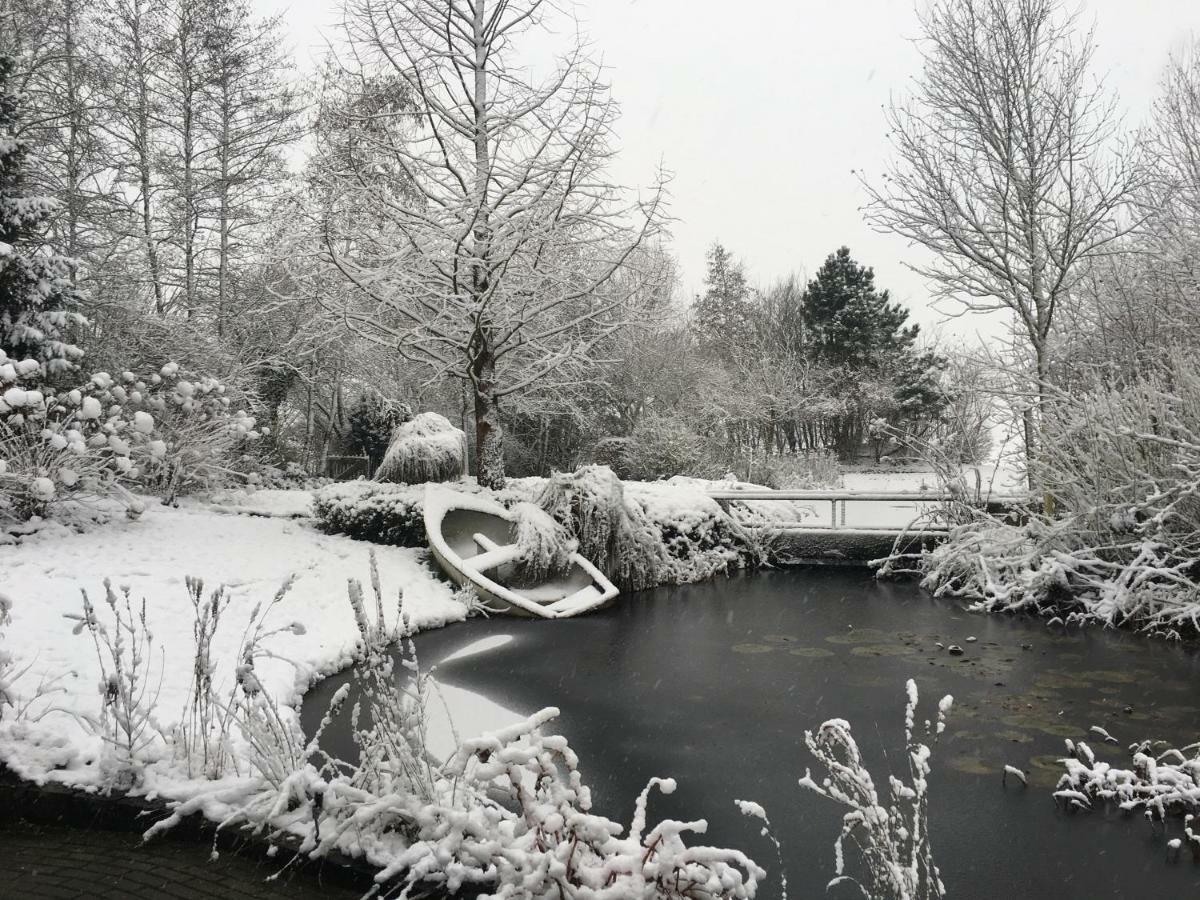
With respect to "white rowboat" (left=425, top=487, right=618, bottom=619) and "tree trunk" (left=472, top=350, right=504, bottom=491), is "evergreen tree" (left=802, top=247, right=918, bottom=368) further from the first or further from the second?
"white rowboat" (left=425, top=487, right=618, bottom=619)

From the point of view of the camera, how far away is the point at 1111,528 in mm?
7637

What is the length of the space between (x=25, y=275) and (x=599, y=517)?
6.82 metres

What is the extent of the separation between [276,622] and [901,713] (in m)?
4.55

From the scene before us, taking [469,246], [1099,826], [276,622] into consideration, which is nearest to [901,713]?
[1099,826]

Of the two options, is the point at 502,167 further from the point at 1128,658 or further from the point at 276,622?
the point at 1128,658

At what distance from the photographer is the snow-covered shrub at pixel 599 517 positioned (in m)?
8.64

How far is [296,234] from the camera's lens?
1150 cm

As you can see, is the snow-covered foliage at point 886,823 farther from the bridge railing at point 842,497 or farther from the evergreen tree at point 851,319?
the evergreen tree at point 851,319

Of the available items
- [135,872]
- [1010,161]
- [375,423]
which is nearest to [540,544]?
[135,872]

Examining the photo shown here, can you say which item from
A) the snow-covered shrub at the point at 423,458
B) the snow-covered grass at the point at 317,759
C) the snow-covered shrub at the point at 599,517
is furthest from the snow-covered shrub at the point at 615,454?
the snow-covered grass at the point at 317,759

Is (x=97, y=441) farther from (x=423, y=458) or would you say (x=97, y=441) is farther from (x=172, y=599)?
(x=423, y=458)

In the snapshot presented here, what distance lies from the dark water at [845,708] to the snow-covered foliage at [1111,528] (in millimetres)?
443

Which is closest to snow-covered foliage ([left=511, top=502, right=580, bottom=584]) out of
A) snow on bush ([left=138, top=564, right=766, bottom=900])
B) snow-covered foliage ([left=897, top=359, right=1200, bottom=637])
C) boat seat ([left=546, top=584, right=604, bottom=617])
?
boat seat ([left=546, top=584, right=604, bottom=617])

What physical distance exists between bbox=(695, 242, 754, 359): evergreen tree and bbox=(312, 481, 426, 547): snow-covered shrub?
85.0ft
